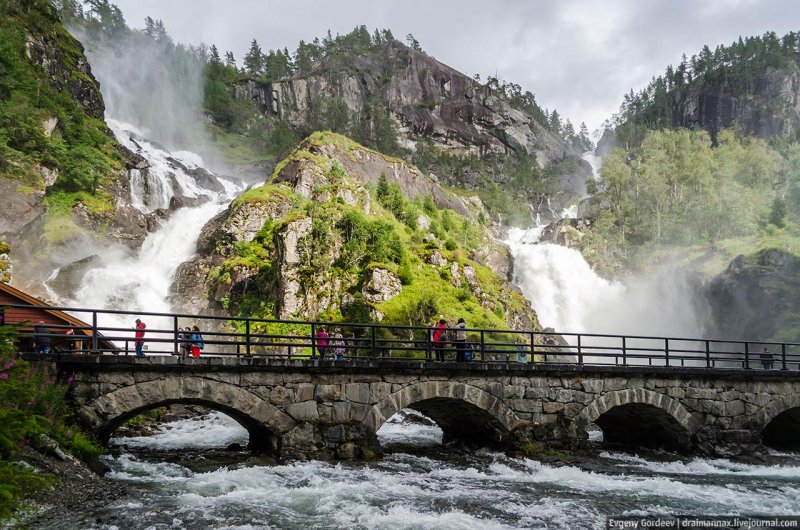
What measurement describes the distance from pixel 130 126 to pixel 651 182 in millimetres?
79725

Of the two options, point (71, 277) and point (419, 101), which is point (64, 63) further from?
point (419, 101)

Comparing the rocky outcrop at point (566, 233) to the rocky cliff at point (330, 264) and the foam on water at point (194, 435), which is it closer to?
the rocky cliff at point (330, 264)

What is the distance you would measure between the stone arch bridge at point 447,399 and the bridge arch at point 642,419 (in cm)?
5

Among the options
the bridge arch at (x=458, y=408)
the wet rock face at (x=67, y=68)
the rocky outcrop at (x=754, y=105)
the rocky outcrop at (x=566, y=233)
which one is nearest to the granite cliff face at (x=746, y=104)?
the rocky outcrop at (x=754, y=105)

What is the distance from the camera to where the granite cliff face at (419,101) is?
110m

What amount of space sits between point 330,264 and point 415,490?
26729mm

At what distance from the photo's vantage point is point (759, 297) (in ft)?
173

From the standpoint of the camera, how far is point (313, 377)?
17.3 metres

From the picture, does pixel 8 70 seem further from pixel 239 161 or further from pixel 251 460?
pixel 251 460

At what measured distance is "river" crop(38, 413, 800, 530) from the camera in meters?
12.0

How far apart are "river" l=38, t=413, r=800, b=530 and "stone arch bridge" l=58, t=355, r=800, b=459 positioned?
1019mm

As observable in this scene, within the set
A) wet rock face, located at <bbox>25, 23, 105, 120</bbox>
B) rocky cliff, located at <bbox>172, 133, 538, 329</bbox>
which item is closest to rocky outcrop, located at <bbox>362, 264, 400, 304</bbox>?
rocky cliff, located at <bbox>172, 133, 538, 329</bbox>

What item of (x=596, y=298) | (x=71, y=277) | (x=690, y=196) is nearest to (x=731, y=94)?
(x=690, y=196)

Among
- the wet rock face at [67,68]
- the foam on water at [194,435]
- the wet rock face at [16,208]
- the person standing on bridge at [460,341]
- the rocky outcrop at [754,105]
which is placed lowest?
the foam on water at [194,435]
